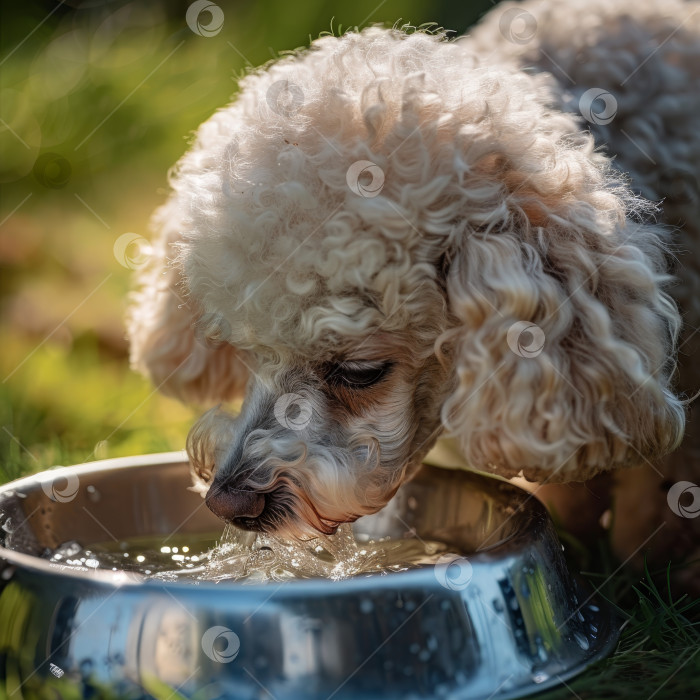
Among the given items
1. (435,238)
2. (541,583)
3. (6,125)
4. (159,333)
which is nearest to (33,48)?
(6,125)

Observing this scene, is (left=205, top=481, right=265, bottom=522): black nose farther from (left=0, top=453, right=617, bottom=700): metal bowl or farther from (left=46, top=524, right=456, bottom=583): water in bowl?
(left=0, top=453, right=617, bottom=700): metal bowl

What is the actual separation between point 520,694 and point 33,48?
4322 millimetres

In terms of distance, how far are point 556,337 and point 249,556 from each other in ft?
2.53

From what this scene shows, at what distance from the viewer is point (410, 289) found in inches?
65.6

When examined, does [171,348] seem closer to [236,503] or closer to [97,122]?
[236,503]

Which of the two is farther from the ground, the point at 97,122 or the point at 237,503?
the point at 237,503

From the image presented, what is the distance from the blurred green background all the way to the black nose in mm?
1814

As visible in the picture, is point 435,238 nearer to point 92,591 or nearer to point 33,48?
point 92,591

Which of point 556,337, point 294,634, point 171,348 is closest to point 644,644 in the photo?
point 556,337

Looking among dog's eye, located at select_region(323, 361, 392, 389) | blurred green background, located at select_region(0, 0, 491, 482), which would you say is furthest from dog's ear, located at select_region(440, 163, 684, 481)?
blurred green background, located at select_region(0, 0, 491, 482)

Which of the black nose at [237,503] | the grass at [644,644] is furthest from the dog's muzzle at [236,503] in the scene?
the grass at [644,644]

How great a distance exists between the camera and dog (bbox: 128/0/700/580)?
162 centimetres

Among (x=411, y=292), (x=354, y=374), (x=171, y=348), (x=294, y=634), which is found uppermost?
(x=411, y=292)

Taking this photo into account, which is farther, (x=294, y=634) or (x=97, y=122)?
(x=97, y=122)
